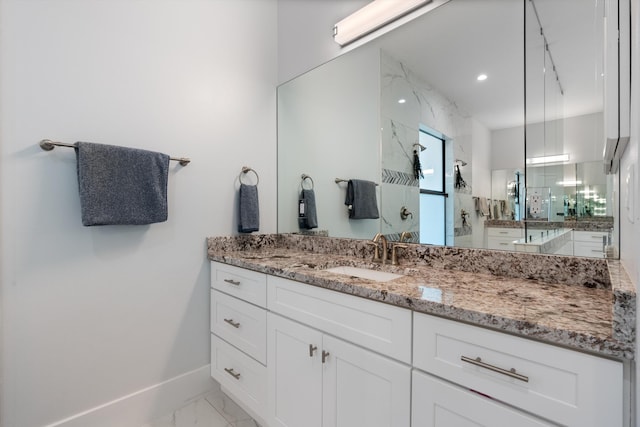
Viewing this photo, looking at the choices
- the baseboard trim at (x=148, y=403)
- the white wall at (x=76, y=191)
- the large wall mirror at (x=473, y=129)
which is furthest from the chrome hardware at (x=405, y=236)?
the baseboard trim at (x=148, y=403)

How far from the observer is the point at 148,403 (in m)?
1.57

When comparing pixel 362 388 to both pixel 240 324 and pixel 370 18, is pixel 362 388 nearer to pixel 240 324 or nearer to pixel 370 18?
pixel 240 324

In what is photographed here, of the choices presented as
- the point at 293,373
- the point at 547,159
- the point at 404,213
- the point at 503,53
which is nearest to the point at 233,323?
the point at 293,373

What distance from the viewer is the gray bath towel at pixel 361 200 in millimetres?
1735

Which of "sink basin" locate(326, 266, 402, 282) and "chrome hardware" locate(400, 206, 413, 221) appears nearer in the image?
"sink basin" locate(326, 266, 402, 282)

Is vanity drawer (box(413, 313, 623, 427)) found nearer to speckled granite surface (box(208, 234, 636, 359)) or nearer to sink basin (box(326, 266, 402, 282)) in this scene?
speckled granite surface (box(208, 234, 636, 359))

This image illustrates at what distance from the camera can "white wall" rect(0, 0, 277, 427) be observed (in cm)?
123

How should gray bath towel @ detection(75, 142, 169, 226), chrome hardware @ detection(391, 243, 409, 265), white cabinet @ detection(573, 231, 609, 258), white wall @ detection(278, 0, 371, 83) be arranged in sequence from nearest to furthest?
white cabinet @ detection(573, 231, 609, 258) < gray bath towel @ detection(75, 142, 169, 226) < chrome hardware @ detection(391, 243, 409, 265) < white wall @ detection(278, 0, 371, 83)

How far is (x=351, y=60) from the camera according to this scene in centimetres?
183

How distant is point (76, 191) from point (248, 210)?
2.73 feet

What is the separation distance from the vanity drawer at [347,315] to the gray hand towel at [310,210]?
2.36 ft

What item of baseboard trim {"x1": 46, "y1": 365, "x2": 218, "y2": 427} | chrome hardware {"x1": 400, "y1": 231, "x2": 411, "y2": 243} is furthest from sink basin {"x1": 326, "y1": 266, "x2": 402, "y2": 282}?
baseboard trim {"x1": 46, "y1": 365, "x2": 218, "y2": 427}

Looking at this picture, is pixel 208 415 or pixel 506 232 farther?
pixel 208 415

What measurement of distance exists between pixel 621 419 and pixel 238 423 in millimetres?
1517
